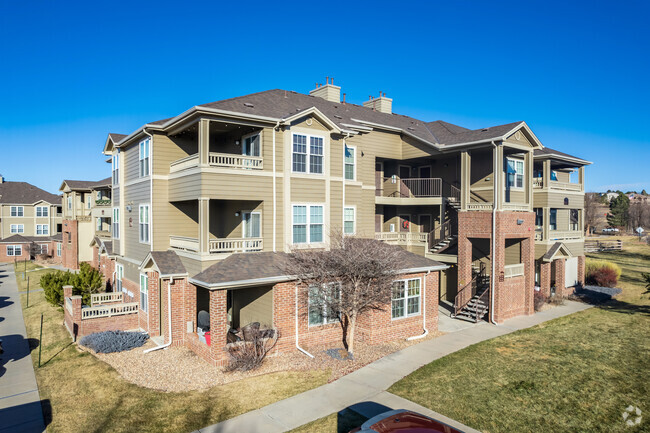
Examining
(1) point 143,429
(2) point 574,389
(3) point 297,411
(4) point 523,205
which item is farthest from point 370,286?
(4) point 523,205

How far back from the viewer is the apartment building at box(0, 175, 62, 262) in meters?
54.8

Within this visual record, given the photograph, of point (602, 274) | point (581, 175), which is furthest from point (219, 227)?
point (602, 274)

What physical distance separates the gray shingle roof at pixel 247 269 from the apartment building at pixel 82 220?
23679 millimetres

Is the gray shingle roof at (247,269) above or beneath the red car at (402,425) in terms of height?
above

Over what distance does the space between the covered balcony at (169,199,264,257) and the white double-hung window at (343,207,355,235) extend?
4.73m

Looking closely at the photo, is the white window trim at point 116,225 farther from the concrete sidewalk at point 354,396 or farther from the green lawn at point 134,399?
the concrete sidewalk at point 354,396

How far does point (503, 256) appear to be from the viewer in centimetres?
2184

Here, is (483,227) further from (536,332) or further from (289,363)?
(289,363)

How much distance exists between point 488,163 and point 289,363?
1718 centimetres

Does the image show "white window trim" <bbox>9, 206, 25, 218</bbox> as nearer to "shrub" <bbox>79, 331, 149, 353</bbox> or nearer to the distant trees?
"shrub" <bbox>79, 331, 149, 353</bbox>

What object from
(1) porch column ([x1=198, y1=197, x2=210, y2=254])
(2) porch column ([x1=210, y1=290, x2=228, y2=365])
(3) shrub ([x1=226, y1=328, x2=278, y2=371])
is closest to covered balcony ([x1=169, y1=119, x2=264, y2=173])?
(1) porch column ([x1=198, y1=197, x2=210, y2=254])

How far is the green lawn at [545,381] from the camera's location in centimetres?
1104

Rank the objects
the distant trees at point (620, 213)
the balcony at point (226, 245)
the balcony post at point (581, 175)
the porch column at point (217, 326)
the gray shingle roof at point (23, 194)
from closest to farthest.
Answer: the porch column at point (217, 326), the balcony at point (226, 245), the balcony post at point (581, 175), the gray shingle roof at point (23, 194), the distant trees at point (620, 213)

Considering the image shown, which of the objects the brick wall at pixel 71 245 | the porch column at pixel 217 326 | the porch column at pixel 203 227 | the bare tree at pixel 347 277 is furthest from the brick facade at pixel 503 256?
the brick wall at pixel 71 245
